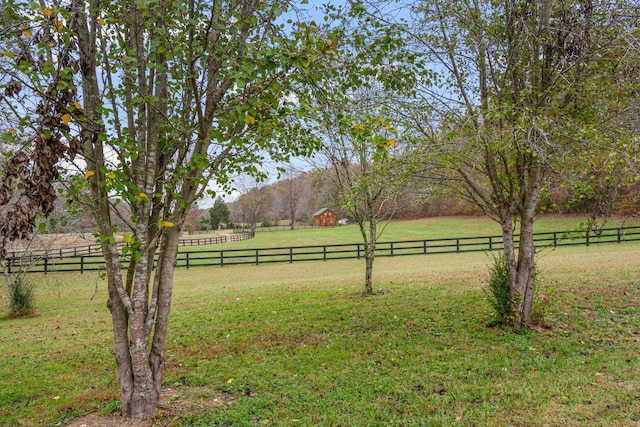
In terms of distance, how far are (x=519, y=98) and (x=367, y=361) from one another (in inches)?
165

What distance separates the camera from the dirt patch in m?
3.74

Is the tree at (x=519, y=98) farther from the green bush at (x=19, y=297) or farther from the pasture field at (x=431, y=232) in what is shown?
the pasture field at (x=431, y=232)

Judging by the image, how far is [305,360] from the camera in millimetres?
5348

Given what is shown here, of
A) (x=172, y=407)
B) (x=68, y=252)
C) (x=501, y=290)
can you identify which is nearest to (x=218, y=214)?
(x=68, y=252)

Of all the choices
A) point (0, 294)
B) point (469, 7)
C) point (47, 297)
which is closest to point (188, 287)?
point (47, 297)

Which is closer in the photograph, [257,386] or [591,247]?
[257,386]

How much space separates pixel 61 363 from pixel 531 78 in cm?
827

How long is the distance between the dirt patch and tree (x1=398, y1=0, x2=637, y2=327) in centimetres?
438

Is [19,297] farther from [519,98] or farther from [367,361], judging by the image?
[519,98]

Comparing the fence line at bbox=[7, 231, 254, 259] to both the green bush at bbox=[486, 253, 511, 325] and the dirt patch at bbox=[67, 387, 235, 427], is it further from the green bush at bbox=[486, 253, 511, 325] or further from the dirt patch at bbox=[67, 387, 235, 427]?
the green bush at bbox=[486, 253, 511, 325]

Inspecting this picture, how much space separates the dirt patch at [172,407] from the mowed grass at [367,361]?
3.6 inches

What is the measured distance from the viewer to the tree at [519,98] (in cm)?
506

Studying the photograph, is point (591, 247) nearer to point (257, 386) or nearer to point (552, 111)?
point (552, 111)

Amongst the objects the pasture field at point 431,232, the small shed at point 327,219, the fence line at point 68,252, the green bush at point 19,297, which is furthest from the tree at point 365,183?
the small shed at point 327,219
